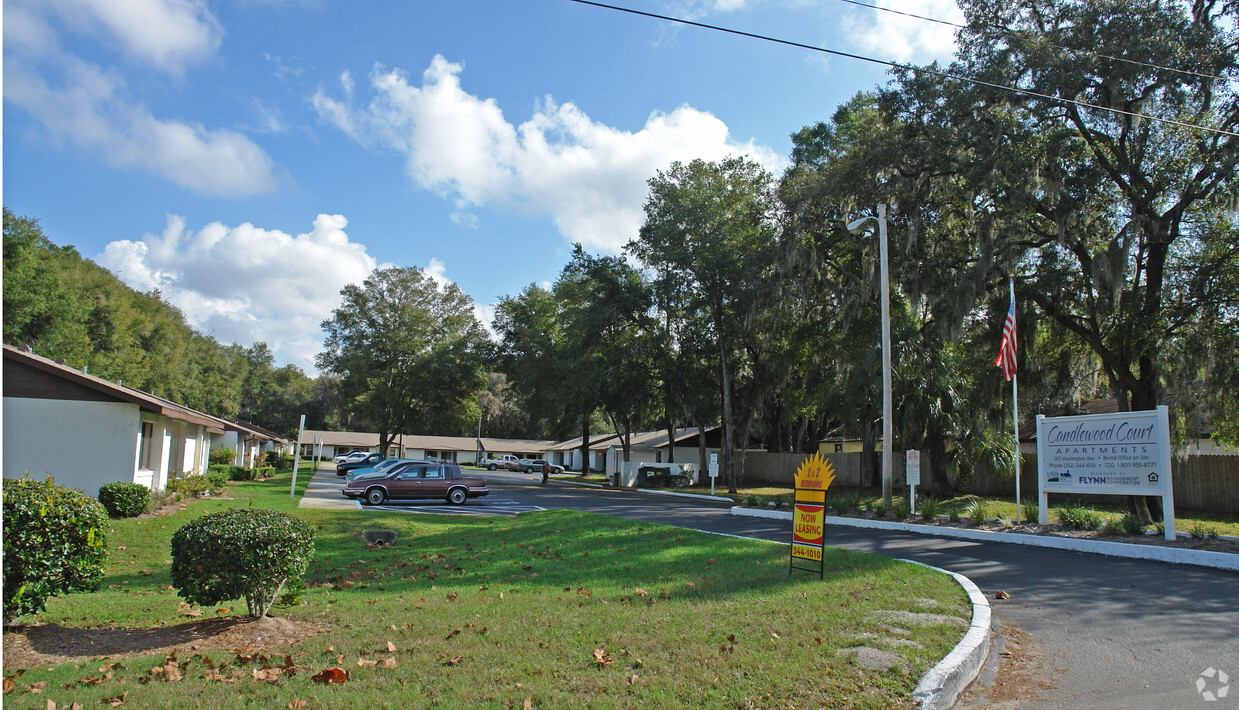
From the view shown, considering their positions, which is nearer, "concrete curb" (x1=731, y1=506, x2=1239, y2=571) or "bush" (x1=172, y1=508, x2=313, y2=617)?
"bush" (x1=172, y1=508, x2=313, y2=617)

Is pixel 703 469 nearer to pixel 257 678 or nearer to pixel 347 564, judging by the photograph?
pixel 347 564

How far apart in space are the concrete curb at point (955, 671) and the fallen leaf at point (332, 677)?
4.13 meters

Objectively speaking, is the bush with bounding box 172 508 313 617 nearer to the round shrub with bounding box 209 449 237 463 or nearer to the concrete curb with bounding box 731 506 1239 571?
the concrete curb with bounding box 731 506 1239 571

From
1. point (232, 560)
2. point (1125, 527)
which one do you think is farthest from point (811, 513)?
point (1125, 527)

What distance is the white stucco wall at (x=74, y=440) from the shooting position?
56.7 ft

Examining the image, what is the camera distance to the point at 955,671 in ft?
17.7

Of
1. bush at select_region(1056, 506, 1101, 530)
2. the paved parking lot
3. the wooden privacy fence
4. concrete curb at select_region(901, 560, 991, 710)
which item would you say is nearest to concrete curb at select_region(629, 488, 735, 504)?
the wooden privacy fence

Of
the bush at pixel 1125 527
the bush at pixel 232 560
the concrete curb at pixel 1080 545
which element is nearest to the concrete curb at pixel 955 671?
the bush at pixel 232 560

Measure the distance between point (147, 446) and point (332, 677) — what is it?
761 inches

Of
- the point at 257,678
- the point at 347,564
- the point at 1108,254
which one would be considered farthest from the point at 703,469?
the point at 257,678

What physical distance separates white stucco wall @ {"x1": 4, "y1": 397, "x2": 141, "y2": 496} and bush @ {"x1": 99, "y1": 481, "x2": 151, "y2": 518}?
2.14 metres

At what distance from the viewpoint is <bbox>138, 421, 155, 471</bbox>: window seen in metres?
19.8

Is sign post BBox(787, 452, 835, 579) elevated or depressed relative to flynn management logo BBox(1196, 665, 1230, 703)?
elevated

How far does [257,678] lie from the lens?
5.16 meters
